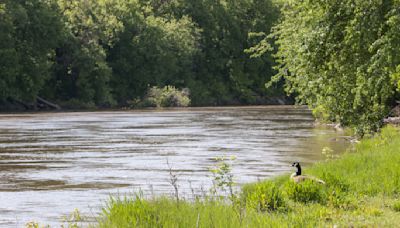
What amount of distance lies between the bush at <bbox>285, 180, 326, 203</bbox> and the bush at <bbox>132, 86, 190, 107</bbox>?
7215 cm

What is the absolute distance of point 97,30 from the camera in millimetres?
88312

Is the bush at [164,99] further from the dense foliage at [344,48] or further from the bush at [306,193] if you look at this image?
the bush at [306,193]

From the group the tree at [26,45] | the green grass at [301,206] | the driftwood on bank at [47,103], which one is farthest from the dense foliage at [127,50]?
the green grass at [301,206]

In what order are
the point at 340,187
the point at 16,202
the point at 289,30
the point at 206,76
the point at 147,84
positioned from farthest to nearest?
the point at 206,76 < the point at 147,84 < the point at 289,30 < the point at 16,202 < the point at 340,187

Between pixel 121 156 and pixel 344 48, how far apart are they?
12.1 meters

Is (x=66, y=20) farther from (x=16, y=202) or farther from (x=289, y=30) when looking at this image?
(x=16, y=202)

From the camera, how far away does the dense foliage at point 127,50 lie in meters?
78.6

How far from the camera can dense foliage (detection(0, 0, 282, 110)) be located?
258ft

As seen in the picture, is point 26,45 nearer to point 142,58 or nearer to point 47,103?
point 47,103

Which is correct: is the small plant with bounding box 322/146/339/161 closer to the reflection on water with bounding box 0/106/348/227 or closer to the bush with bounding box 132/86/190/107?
the reflection on water with bounding box 0/106/348/227

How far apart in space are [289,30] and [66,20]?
63.3 meters

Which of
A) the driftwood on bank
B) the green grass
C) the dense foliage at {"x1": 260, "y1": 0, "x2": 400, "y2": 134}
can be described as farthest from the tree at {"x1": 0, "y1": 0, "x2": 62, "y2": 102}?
the green grass

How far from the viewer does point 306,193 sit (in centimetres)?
1420

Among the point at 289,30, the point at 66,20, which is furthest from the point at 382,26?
the point at 66,20
